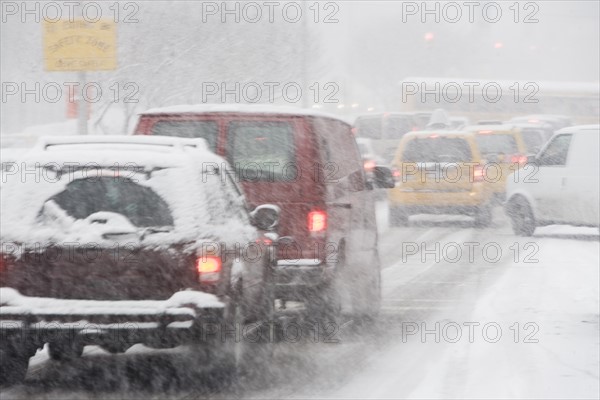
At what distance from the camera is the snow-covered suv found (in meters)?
7.03

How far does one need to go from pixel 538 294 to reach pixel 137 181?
6.20m

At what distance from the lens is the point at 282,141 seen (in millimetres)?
9586

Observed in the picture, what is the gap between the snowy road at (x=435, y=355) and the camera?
7570 millimetres

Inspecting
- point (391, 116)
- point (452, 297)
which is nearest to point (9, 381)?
point (452, 297)

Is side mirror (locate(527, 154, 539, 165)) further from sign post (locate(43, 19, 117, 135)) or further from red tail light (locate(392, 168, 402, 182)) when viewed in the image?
sign post (locate(43, 19, 117, 135))

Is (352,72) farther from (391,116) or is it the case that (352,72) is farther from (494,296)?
(494,296)

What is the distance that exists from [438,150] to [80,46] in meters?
7.40

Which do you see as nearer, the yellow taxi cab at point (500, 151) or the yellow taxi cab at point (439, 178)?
the yellow taxi cab at point (439, 178)

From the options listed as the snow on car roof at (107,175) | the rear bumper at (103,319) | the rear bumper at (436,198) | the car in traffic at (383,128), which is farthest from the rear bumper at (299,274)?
A: the car in traffic at (383,128)

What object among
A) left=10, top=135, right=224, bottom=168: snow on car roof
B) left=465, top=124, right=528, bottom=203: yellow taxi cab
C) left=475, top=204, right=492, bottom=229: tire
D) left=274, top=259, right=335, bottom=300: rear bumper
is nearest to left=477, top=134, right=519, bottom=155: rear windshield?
left=465, top=124, right=528, bottom=203: yellow taxi cab

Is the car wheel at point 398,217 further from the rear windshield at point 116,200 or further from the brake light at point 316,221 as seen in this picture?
the rear windshield at point 116,200

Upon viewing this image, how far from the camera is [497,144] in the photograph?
25766 mm

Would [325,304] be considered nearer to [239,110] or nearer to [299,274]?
[299,274]

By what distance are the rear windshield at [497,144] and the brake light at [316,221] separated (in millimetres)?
16614
